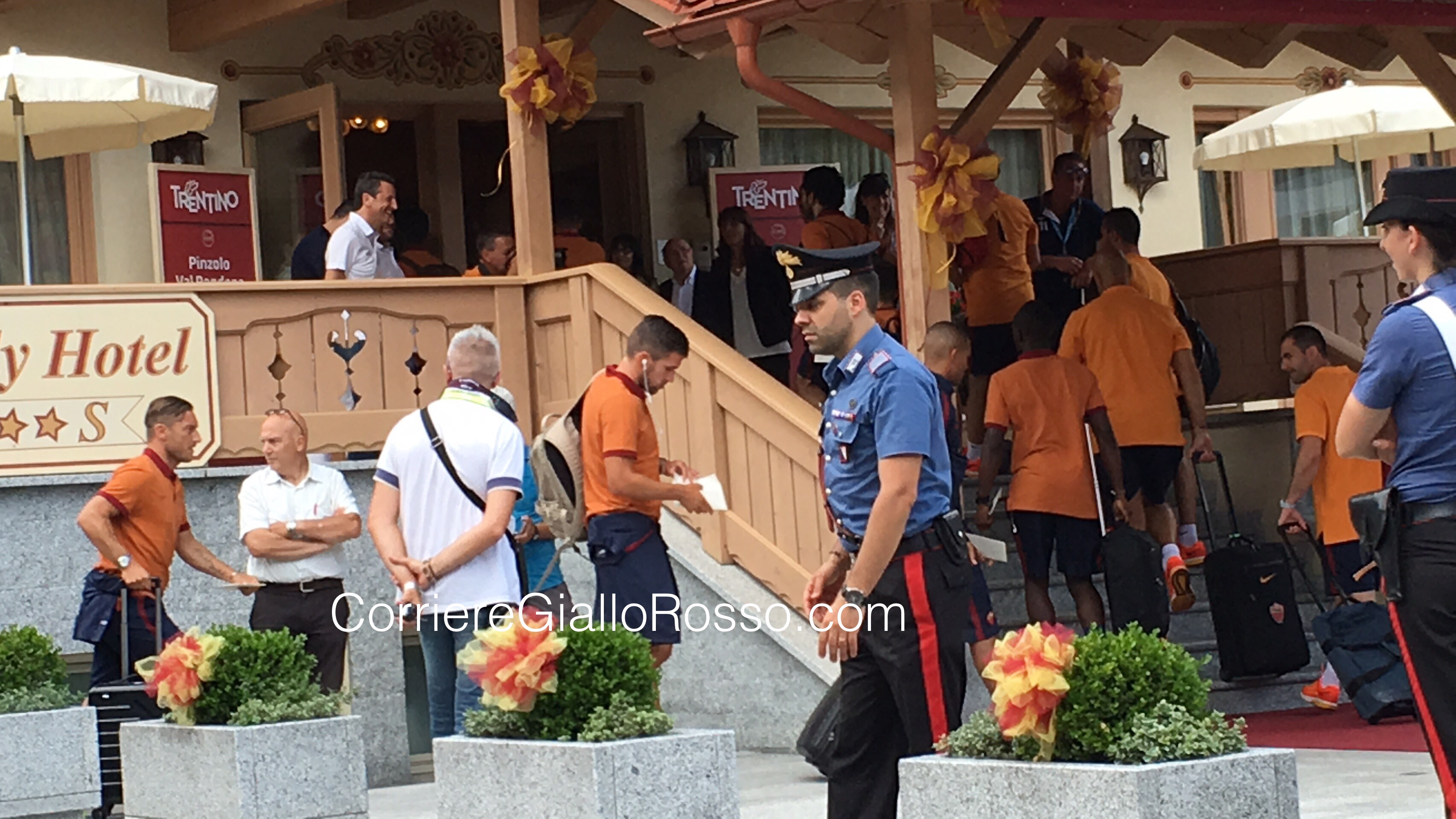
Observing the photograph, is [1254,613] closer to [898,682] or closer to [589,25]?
[589,25]

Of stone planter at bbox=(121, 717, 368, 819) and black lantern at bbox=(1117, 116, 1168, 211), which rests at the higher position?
black lantern at bbox=(1117, 116, 1168, 211)

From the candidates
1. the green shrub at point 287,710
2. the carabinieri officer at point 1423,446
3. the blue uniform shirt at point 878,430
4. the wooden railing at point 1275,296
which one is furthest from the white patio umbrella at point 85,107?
the carabinieri officer at point 1423,446

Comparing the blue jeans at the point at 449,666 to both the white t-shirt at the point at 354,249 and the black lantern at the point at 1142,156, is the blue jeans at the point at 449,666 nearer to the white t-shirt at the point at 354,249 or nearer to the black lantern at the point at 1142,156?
the white t-shirt at the point at 354,249

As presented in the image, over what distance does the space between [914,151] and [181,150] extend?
6063mm

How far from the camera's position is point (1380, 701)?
9859 mm

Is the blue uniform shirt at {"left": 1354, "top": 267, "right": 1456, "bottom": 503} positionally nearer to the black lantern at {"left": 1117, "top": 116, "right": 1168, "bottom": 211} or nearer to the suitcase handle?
the suitcase handle

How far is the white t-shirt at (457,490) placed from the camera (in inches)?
306

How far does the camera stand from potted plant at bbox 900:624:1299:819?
493 centimetres

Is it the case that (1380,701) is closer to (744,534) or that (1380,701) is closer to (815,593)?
(744,534)

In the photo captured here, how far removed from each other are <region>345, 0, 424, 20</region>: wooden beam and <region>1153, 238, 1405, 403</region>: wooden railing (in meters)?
5.43

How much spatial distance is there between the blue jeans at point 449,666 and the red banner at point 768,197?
26.5 feet

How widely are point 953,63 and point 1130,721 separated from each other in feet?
40.8

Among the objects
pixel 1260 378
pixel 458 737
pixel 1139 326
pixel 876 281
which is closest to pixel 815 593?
pixel 876 281

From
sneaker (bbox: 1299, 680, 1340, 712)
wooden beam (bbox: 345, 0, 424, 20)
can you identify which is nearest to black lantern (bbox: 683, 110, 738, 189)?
wooden beam (bbox: 345, 0, 424, 20)
